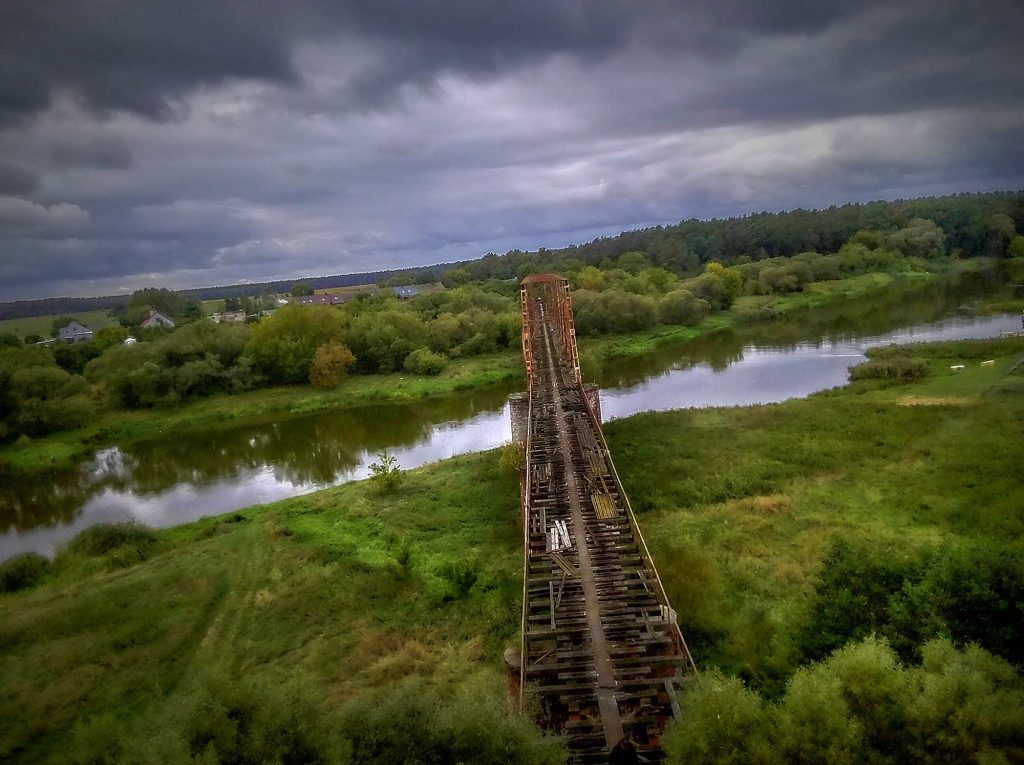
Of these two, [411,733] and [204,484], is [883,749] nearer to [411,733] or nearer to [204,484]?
[411,733]

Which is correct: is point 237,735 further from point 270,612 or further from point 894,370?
point 894,370

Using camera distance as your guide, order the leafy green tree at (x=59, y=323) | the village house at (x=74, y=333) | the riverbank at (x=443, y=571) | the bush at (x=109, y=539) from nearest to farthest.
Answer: the riverbank at (x=443, y=571)
the bush at (x=109, y=539)
the village house at (x=74, y=333)
the leafy green tree at (x=59, y=323)

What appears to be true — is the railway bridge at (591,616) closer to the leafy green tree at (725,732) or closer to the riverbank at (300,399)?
the leafy green tree at (725,732)

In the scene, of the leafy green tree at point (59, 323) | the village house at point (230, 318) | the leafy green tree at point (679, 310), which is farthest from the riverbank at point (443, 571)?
the leafy green tree at point (59, 323)

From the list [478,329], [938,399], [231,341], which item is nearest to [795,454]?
[938,399]

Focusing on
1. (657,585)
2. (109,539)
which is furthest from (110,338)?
(657,585)
